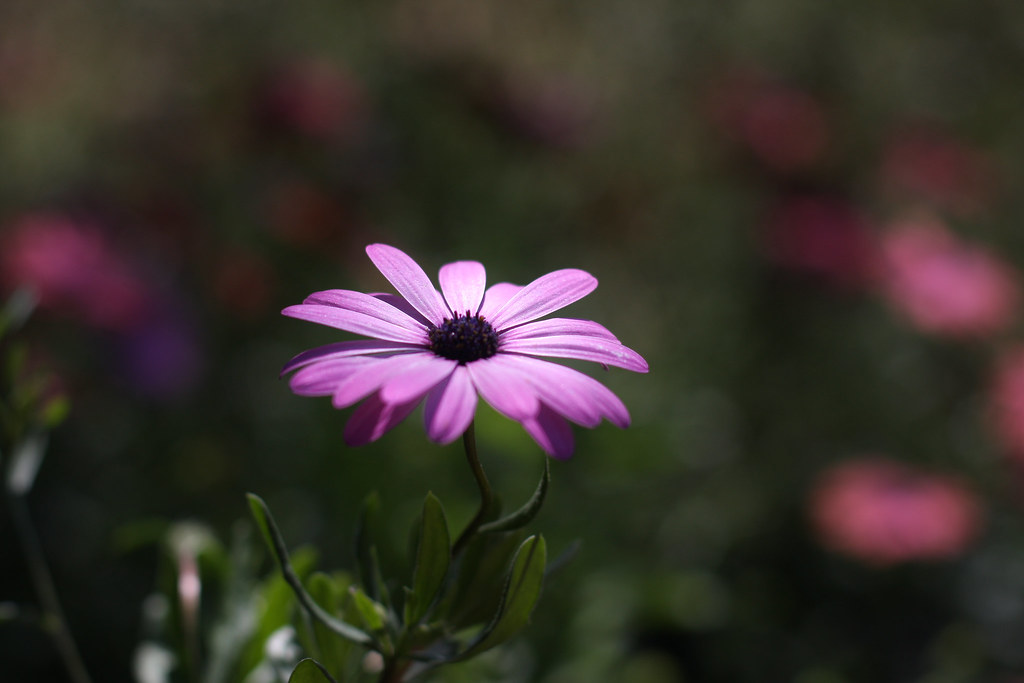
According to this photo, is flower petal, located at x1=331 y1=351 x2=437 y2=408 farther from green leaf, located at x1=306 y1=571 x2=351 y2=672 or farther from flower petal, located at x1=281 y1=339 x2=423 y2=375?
green leaf, located at x1=306 y1=571 x2=351 y2=672

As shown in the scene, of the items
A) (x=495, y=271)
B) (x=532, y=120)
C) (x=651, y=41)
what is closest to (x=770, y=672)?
(x=495, y=271)

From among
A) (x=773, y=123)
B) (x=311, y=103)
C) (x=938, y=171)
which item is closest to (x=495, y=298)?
(x=311, y=103)

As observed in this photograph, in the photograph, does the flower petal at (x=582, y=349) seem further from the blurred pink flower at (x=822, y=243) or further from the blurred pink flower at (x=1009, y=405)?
the blurred pink flower at (x=822, y=243)

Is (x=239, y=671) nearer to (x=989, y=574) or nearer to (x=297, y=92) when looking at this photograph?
(x=297, y=92)

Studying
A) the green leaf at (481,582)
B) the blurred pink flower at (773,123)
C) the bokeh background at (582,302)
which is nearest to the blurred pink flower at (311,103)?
the bokeh background at (582,302)

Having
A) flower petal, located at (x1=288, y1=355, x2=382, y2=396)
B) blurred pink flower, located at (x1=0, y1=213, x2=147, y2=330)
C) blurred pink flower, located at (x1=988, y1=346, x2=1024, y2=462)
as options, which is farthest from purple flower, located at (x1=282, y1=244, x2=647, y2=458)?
blurred pink flower, located at (x1=988, y1=346, x2=1024, y2=462)

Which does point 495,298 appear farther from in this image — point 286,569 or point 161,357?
point 161,357
